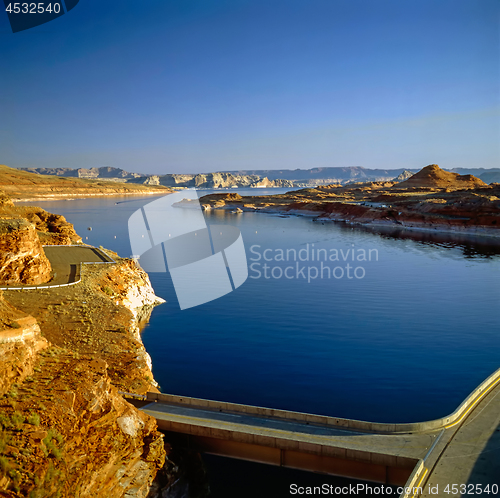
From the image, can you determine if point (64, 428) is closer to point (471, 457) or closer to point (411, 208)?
point (471, 457)

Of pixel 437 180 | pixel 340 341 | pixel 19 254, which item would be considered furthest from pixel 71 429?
pixel 437 180


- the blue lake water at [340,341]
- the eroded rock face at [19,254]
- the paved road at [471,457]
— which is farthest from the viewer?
the eroded rock face at [19,254]

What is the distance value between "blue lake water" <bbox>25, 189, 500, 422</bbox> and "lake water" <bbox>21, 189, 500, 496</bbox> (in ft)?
0.24

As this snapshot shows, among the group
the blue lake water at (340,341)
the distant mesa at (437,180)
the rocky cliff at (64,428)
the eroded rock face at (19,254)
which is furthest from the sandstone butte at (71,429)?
the distant mesa at (437,180)

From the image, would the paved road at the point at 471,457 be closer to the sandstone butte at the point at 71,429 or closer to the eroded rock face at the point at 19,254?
the sandstone butte at the point at 71,429

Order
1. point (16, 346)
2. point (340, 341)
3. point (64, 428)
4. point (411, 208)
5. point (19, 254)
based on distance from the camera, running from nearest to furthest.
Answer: point (64, 428) < point (16, 346) < point (19, 254) < point (340, 341) < point (411, 208)

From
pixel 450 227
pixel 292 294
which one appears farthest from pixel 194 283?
pixel 450 227

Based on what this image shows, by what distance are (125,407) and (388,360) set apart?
52.7 ft

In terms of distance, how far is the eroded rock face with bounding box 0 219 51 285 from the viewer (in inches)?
955

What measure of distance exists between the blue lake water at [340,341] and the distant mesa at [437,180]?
425 feet

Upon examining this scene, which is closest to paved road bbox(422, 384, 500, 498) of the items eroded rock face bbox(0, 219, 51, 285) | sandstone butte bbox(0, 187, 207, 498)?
sandstone butte bbox(0, 187, 207, 498)

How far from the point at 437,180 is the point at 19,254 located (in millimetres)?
176217

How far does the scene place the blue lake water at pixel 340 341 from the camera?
1970 cm

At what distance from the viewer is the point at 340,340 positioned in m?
26.3
